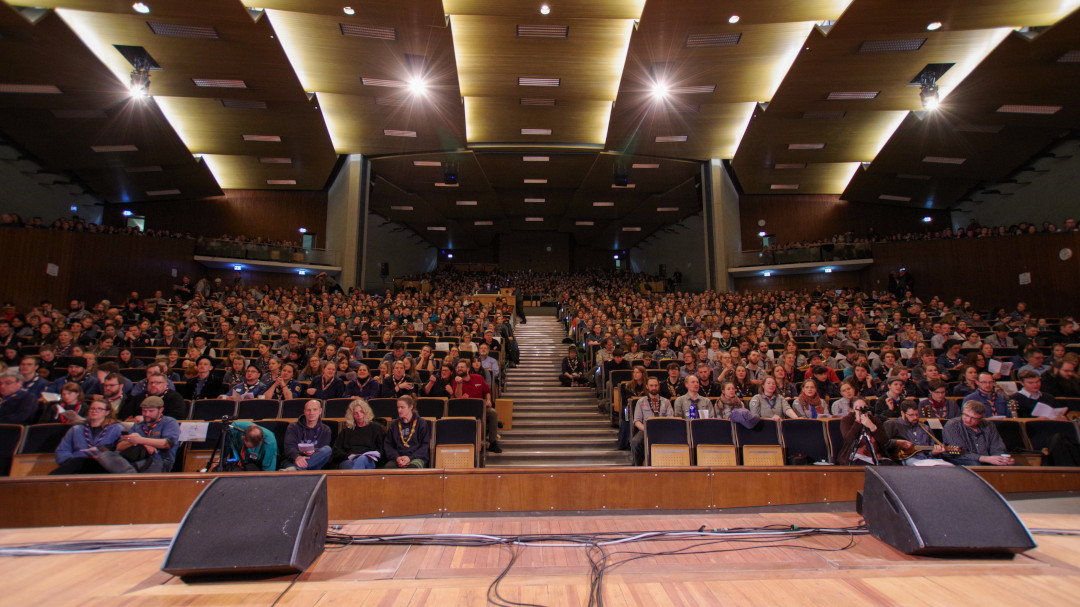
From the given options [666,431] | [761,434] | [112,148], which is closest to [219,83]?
[112,148]

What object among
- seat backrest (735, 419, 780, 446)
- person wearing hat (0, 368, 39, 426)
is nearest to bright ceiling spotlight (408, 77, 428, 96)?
person wearing hat (0, 368, 39, 426)

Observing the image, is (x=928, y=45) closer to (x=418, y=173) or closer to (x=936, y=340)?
(x=936, y=340)

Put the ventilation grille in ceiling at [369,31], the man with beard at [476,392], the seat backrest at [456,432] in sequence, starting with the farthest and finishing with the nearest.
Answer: the ventilation grille in ceiling at [369,31] < the man with beard at [476,392] < the seat backrest at [456,432]

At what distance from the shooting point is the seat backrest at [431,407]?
4.90 m

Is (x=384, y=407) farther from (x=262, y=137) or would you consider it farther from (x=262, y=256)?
(x=262, y=256)

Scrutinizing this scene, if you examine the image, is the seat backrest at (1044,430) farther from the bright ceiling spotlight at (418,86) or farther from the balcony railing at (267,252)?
the balcony railing at (267,252)

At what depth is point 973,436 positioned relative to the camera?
356cm

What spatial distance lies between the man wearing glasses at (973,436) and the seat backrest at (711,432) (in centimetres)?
142

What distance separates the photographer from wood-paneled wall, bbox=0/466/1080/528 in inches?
103

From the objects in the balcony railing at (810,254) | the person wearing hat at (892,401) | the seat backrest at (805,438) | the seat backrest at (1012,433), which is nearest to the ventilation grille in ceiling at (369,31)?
the seat backrest at (805,438)

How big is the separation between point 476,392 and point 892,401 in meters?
3.69

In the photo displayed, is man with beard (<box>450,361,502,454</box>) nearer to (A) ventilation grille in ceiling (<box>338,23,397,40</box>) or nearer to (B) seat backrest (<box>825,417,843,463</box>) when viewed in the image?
(B) seat backrest (<box>825,417,843,463</box>)

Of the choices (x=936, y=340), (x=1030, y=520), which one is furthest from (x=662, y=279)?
(x=1030, y=520)

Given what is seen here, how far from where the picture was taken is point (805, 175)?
1545 cm
